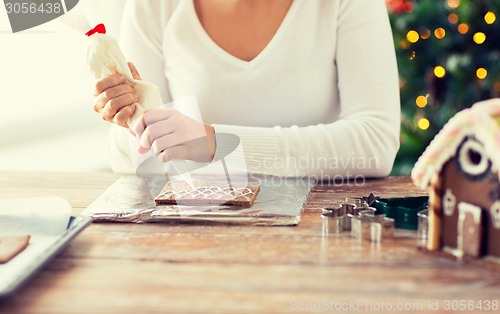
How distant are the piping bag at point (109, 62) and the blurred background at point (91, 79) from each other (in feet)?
3.16

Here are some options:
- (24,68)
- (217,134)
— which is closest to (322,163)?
(217,134)

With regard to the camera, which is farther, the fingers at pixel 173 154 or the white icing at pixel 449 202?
the fingers at pixel 173 154

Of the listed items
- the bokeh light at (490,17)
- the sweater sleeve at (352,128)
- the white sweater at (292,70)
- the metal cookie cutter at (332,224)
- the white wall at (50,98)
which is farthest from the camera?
the white wall at (50,98)

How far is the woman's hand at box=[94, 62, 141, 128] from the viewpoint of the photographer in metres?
1.23

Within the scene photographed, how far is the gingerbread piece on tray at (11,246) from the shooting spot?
2.80ft

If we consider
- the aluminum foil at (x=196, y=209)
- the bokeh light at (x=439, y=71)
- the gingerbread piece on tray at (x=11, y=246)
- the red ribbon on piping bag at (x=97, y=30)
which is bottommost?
the gingerbread piece on tray at (x=11, y=246)

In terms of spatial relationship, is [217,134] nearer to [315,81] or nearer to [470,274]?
[315,81]

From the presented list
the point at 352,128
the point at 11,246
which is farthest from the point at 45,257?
the point at 352,128

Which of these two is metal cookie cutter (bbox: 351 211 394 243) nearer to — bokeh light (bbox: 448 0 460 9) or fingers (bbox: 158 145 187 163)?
fingers (bbox: 158 145 187 163)

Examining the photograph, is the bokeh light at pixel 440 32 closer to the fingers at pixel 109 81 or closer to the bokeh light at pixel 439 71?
the bokeh light at pixel 439 71

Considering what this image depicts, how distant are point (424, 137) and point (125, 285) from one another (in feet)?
6.36

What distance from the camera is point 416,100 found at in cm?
253

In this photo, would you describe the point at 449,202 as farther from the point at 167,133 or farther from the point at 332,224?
the point at 167,133

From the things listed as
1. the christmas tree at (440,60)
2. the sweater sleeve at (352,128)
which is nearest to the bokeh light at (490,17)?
the christmas tree at (440,60)
